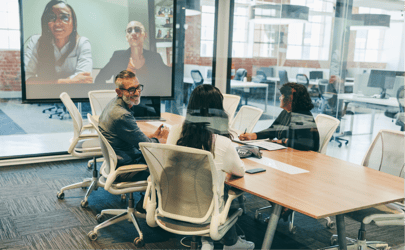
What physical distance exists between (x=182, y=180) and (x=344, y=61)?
1.81m

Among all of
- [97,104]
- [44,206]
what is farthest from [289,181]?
[97,104]

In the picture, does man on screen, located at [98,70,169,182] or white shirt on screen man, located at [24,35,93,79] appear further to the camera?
white shirt on screen man, located at [24,35,93,79]

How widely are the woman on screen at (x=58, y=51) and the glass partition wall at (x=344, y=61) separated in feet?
7.77

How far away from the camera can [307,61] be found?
334cm

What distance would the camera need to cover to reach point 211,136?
2301 millimetres

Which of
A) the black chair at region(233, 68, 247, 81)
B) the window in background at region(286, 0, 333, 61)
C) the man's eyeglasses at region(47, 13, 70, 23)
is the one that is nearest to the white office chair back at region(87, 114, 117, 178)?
the window in background at region(286, 0, 333, 61)

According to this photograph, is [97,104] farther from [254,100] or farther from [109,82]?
[254,100]

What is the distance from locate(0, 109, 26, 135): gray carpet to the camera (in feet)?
15.4

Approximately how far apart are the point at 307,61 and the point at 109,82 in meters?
2.83

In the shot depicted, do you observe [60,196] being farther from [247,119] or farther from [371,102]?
[371,102]

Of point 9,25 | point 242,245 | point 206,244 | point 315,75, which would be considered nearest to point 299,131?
point 315,75

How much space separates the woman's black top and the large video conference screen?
2496 millimetres

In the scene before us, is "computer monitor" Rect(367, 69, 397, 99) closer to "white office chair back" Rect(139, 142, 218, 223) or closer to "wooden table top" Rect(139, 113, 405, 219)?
"wooden table top" Rect(139, 113, 405, 219)

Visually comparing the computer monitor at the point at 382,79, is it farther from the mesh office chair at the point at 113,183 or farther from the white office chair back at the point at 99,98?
the white office chair back at the point at 99,98
